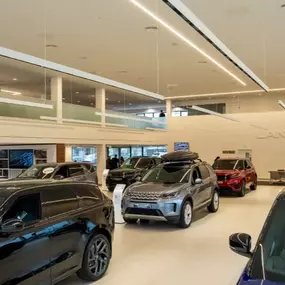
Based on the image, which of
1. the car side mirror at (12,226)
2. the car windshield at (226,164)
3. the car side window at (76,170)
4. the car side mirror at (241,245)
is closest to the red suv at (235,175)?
the car windshield at (226,164)

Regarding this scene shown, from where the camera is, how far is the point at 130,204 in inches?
344

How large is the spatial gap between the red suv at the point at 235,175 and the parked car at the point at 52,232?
29.7ft

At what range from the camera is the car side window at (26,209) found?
4.11 metres

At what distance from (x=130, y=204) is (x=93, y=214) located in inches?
140

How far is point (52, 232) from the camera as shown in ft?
14.2

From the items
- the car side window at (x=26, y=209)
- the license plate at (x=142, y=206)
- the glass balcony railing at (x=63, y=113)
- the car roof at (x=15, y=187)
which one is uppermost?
the glass balcony railing at (x=63, y=113)

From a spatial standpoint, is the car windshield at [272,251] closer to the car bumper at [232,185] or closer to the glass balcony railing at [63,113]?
the glass balcony railing at [63,113]

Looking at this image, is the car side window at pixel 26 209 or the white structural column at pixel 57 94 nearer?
the car side window at pixel 26 209

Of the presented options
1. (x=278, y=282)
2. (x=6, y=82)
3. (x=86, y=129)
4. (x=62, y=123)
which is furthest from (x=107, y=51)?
(x=278, y=282)

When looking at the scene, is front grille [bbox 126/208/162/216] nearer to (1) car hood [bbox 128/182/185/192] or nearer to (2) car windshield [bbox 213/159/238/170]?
(1) car hood [bbox 128/182/185/192]

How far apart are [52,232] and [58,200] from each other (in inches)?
21.2

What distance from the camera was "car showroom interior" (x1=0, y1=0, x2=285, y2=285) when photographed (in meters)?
4.33

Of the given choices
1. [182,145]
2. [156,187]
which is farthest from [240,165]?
[182,145]

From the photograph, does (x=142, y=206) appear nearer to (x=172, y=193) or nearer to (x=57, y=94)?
(x=172, y=193)
